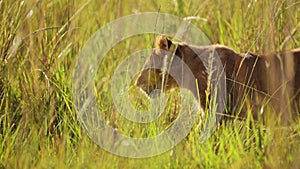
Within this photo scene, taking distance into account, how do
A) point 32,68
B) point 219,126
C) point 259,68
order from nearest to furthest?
point 219,126, point 259,68, point 32,68

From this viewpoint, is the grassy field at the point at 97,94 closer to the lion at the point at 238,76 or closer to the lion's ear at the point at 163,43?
the lion at the point at 238,76

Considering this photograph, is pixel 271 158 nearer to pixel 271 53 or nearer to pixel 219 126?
pixel 219 126

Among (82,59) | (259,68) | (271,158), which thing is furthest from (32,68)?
(271,158)

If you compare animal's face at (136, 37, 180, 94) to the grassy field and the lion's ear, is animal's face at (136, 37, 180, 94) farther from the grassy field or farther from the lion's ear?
the grassy field

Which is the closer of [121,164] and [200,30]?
[121,164]

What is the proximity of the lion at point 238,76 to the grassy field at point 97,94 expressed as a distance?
11cm

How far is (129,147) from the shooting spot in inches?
133

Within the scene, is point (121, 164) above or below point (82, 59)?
below

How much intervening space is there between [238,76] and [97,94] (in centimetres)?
77

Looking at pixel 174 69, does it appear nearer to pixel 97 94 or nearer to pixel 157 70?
pixel 157 70

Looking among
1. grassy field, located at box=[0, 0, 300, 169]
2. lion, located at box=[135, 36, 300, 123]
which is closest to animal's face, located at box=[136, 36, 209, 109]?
lion, located at box=[135, 36, 300, 123]

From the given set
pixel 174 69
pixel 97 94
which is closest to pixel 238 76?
pixel 174 69

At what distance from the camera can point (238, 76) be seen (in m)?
3.85

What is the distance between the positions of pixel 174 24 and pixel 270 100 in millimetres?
1417
